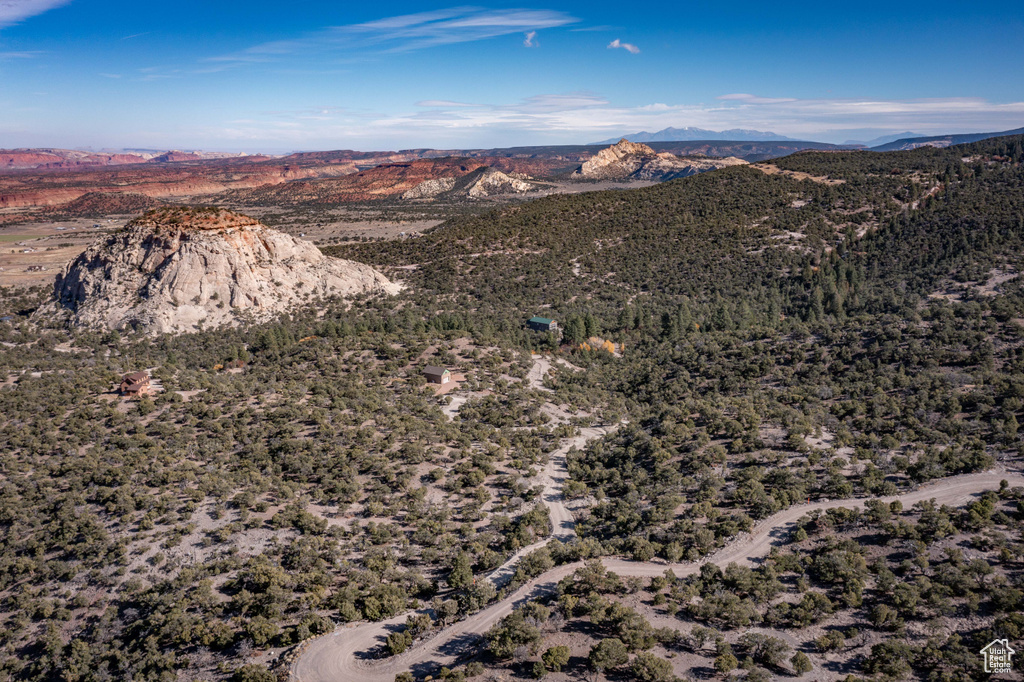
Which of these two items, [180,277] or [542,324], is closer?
[542,324]

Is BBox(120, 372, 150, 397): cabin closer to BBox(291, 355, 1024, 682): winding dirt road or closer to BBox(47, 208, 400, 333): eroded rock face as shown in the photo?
BBox(47, 208, 400, 333): eroded rock face

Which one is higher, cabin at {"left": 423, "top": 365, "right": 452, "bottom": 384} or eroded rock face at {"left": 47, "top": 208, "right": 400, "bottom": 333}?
eroded rock face at {"left": 47, "top": 208, "right": 400, "bottom": 333}

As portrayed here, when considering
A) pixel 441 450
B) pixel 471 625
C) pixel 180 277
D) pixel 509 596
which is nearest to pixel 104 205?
pixel 180 277

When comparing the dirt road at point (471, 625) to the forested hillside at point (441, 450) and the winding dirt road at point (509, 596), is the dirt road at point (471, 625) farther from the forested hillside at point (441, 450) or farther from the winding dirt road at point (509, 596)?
the forested hillside at point (441, 450)

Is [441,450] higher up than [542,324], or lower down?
lower down

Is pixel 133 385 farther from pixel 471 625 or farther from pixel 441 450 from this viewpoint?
pixel 471 625
